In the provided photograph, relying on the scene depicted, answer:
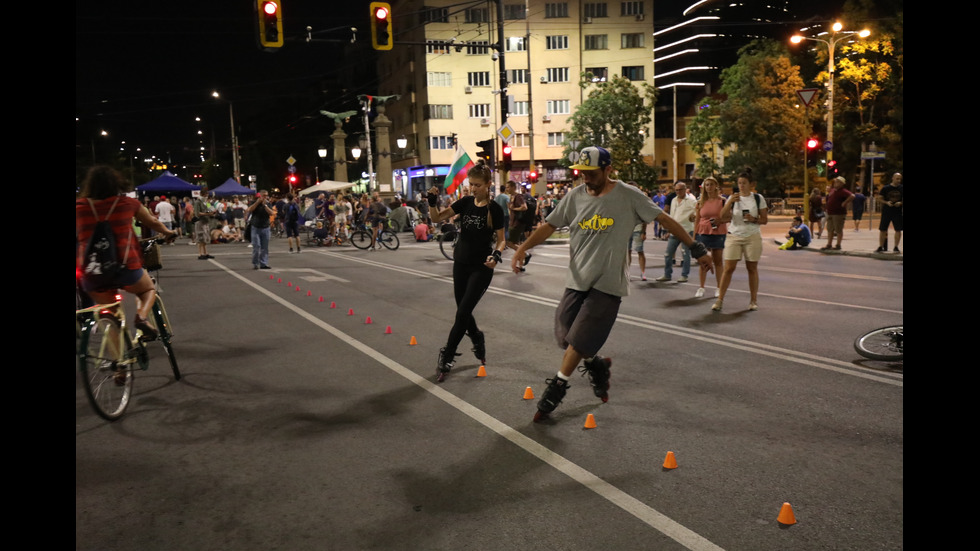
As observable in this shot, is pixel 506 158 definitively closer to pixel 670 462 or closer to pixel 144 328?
pixel 144 328

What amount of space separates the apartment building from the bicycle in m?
56.1

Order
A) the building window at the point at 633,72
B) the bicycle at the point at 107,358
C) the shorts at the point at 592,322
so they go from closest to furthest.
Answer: the shorts at the point at 592,322, the bicycle at the point at 107,358, the building window at the point at 633,72

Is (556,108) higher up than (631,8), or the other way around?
(631,8)

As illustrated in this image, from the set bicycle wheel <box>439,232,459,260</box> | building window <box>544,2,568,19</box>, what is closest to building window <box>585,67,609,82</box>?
building window <box>544,2,568,19</box>

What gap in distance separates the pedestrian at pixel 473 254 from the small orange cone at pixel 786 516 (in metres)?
3.51

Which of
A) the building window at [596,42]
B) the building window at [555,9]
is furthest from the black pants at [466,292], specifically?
the building window at [596,42]

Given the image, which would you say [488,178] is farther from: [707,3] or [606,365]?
[707,3]

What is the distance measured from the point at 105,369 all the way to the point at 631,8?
65.4 m

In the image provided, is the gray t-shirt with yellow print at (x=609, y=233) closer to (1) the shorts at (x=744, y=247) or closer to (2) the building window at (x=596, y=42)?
(1) the shorts at (x=744, y=247)

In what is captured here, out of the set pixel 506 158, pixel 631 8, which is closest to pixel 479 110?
pixel 631 8

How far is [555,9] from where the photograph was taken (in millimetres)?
63406

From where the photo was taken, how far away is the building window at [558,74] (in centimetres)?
6372

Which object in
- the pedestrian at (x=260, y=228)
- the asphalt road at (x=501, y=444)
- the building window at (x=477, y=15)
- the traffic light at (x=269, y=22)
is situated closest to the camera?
the asphalt road at (x=501, y=444)

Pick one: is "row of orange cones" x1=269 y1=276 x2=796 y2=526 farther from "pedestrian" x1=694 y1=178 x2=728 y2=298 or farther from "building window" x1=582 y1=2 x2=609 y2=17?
"building window" x1=582 y1=2 x2=609 y2=17
